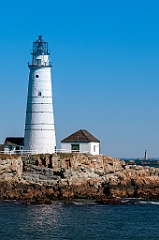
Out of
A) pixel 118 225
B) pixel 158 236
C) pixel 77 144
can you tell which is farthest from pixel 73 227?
pixel 77 144

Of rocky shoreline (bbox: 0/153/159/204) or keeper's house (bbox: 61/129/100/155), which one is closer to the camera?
rocky shoreline (bbox: 0/153/159/204)

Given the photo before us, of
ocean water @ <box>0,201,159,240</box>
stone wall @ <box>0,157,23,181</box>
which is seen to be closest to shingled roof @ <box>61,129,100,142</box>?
stone wall @ <box>0,157,23,181</box>

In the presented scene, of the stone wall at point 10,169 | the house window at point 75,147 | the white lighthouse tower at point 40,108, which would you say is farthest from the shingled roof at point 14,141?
the stone wall at point 10,169

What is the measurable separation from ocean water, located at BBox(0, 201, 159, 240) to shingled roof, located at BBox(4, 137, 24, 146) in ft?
40.8

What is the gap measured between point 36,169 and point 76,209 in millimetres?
8284

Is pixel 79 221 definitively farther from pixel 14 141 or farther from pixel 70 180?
pixel 14 141

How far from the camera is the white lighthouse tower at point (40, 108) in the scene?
184ft

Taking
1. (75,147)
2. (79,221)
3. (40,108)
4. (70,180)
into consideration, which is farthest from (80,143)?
(79,221)

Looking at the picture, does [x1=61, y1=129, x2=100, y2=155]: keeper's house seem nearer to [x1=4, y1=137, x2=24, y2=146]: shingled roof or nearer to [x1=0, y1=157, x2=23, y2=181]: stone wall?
[x1=4, y1=137, x2=24, y2=146]: shingled roof

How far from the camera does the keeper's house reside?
59.2 meters

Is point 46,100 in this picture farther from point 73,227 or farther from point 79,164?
point 73,227

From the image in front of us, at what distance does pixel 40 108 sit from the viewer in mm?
56219

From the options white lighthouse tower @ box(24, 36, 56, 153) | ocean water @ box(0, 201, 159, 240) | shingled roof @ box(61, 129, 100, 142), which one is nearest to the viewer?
ocean water @ box(0, 201, 159, 240)

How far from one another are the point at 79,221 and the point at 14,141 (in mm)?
21070
